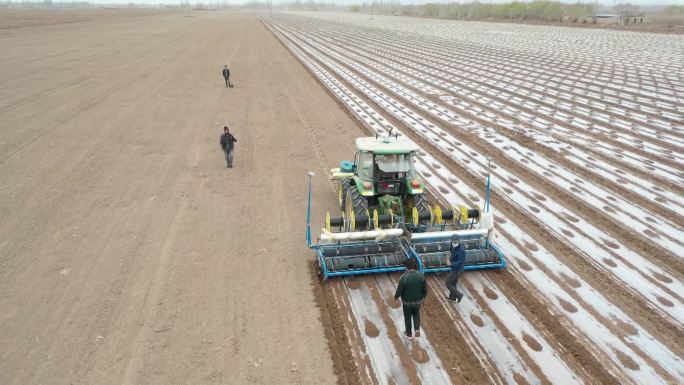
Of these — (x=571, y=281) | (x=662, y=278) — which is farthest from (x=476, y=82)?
(x=571, y=281)

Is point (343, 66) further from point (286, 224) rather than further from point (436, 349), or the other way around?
point (436, 349)

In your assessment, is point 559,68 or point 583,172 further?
point 559,68

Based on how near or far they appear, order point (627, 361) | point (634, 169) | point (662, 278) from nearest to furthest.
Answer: point (627, 361)
point (662, 278)
point (634, 169)

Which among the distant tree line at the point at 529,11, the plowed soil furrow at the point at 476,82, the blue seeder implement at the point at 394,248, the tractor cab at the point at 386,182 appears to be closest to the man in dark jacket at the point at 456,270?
the blue seeder implement at the point at 394,248

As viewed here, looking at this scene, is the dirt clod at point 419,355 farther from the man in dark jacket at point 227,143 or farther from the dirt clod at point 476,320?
the man in dark jacket at point 227,143

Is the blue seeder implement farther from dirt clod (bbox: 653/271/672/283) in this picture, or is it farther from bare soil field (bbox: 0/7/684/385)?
dirt clod (bbox: 653/271/672/283)

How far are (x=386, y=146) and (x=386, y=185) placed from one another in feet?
2.44

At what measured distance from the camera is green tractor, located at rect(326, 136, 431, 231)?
8.41 metres

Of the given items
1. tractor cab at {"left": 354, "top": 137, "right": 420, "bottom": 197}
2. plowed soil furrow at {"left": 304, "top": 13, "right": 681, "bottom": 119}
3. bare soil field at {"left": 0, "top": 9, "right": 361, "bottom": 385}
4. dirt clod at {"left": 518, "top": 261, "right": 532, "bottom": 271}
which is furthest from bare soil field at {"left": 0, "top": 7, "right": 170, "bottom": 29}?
dirt clod at {"left": 518, "top": 261, "right": 532, "bottom": 271}

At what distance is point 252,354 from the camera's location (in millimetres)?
6137

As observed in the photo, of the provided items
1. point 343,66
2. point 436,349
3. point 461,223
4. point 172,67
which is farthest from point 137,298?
point 343,66

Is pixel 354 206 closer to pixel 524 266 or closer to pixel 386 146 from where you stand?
pixel 386 146

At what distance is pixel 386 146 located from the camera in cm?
858

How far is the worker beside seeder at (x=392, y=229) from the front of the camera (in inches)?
304
